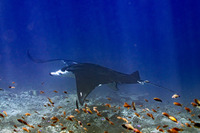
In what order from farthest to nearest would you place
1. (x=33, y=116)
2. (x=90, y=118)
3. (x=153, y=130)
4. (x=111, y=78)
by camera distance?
(x=33, y=116) < (x=111, y=78) < (x=90, y=118) < (x=153, y=130)

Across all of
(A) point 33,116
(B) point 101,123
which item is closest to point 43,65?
(A) point 33,116

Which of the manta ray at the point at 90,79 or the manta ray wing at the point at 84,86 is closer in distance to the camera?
the manta ray wing at the point at 84,86

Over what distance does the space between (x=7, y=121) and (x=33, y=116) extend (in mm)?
1251

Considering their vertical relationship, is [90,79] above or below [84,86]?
above

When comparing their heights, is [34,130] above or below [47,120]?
below

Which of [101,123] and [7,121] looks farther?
[7,121]

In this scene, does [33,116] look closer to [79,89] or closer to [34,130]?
[34,130]

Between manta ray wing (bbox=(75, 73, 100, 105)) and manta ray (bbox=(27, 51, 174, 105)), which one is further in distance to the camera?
manta ray (bbox=(27, 51, 174, 105))

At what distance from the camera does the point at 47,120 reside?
666cm

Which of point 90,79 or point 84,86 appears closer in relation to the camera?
point 84,86

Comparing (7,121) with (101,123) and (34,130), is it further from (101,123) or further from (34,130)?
(101,123)

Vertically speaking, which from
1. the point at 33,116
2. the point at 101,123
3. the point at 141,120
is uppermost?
the point at 141,120

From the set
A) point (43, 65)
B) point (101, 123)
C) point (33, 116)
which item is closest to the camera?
point (101, 123)

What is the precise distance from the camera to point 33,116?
741 cm
